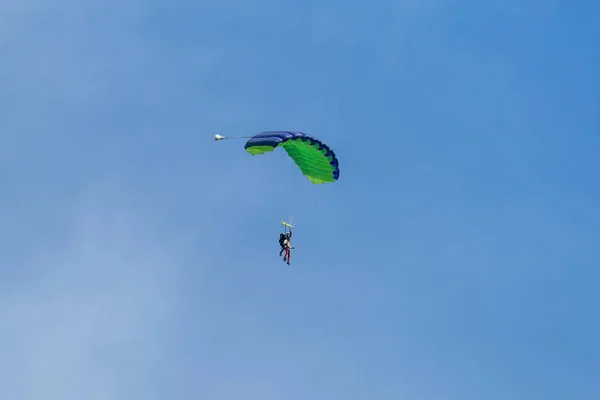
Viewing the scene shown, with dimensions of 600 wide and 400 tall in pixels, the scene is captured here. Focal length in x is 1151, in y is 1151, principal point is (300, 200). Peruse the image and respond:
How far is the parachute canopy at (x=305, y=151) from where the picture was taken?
164 ft

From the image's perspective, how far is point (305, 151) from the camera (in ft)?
174

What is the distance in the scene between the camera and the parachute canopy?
49938 millimetres

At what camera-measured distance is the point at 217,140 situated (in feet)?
162

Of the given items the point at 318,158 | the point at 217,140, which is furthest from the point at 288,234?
the point at 217,140

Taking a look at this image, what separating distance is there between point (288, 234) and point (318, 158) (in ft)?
14.2

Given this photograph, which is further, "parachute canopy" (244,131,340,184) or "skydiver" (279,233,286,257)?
"skydiver" (279,233,286,257)

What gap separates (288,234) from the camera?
180ft

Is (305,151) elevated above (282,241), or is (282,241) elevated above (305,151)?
(305,151)

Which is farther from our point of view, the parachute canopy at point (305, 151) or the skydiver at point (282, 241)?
the skydiver at point (282, 241)

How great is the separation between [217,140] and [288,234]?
7629 mm

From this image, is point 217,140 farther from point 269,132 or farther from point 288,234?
point 288,234

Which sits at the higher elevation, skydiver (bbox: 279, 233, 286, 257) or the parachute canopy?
the parachute canopy

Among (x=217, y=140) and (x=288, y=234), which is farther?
(x=288, y=234)

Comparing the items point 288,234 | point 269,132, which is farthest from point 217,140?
point 288,234
